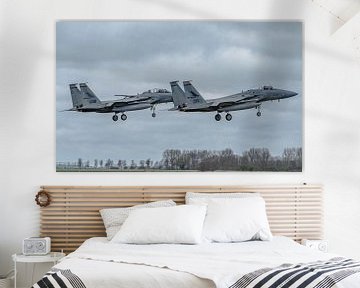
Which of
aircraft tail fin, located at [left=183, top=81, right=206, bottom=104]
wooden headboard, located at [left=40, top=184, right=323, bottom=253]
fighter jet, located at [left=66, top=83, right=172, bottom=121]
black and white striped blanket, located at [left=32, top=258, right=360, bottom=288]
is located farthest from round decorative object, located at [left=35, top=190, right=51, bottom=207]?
black and white striped blanket, located at [left=32, top=258, right=360, bottom=288]

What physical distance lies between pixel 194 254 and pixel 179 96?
189 centimetres

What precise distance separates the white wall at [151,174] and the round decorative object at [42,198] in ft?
0.31

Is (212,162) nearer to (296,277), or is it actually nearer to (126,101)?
(126,101)

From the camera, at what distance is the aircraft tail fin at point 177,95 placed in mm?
5949

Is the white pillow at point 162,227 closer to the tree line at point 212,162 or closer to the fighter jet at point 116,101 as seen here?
the tree line at point 212,162

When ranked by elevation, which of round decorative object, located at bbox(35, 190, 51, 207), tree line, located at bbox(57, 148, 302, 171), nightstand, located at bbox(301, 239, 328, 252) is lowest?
nightstand, located at bbox(301, 239, 328, 252)

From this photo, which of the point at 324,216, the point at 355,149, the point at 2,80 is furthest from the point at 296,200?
the point at 2,80

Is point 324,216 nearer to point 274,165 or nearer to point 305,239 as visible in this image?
point 305,239

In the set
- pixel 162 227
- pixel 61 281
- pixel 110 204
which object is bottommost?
pixel 61 281

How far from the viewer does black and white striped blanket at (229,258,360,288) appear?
11.8 feet

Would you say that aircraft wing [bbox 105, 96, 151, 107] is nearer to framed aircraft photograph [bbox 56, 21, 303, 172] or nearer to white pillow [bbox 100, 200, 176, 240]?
framed aircraft photograph [bbox 56, 21, 303, 172]

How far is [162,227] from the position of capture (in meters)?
5.25

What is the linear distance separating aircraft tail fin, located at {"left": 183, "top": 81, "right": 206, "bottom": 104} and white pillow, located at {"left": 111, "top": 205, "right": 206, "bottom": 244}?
3.66 ft

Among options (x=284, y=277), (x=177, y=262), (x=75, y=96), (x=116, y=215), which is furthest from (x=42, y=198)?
(x=284, y=277)
